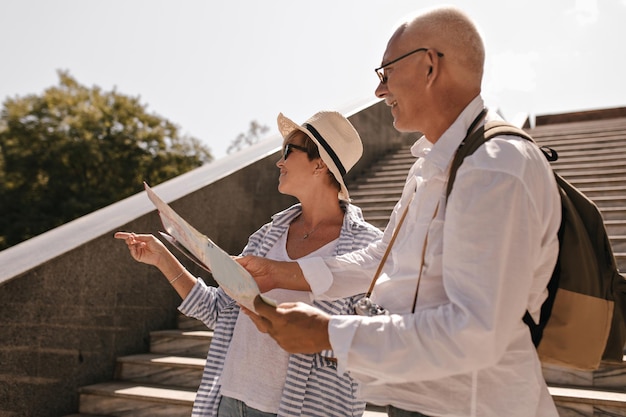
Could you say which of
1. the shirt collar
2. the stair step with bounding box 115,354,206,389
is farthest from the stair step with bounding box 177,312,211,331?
the shirt collar

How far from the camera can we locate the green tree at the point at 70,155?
2306cm

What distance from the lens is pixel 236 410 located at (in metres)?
2.48

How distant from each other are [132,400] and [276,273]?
2473 millimetres

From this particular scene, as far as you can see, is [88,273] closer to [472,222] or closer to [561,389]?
[561,389]

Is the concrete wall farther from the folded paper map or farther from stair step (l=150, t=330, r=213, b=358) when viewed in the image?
the folded paper map

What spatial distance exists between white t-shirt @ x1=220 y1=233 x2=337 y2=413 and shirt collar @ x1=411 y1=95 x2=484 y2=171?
3.97ft

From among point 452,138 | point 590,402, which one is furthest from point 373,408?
point 452,138

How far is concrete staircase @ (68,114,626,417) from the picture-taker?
11.6ft

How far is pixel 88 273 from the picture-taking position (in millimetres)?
4484

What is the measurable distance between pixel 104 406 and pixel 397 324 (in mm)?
3646

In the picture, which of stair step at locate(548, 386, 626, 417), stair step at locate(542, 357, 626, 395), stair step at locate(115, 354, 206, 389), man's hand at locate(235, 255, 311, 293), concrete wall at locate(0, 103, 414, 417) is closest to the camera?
man's hand at locate(235, 255, 311, 293)

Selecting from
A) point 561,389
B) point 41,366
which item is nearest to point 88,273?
point 41,366

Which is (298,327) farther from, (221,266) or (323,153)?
(323,153)

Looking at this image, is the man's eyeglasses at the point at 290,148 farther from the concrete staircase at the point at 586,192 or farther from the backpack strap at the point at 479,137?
the concrete staircase at the point at 586,192
